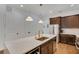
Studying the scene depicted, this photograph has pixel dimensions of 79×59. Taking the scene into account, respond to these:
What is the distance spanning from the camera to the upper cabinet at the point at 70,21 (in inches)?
52.6

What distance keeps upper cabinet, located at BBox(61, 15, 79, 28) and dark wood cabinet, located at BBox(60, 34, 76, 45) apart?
7.3 inches

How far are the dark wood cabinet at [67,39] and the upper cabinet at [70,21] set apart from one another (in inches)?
7.3

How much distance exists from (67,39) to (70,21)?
13.6 inches

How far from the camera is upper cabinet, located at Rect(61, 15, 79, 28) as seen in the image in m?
1.34

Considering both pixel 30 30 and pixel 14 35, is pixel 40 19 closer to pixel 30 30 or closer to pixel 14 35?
pixel 30 30

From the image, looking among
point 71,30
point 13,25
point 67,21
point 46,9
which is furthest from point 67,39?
point 13,25

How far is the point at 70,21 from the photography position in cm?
143

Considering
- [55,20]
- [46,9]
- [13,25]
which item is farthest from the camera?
[55,20]

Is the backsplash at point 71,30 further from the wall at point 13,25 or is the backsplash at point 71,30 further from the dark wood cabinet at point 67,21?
the wall at point 13,25

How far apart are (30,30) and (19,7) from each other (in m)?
0.44

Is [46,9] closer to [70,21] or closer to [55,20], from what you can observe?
[55,20]

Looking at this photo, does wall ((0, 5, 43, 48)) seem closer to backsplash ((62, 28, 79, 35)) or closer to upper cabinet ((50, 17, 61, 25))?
upper cabinet ((50, 17, 61, 25))

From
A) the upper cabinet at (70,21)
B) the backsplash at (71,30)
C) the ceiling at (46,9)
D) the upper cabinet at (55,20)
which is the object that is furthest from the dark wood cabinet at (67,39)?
the ceiling at (46,9)
